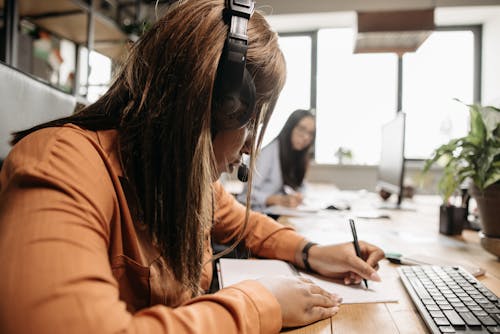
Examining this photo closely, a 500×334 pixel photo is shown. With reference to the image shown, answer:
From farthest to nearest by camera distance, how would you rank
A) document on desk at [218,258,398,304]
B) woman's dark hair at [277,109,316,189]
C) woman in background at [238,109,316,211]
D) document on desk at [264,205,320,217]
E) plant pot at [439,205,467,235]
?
woman's dark hair at [277,109,316,189]
woman in background at [238,109,316,211]
document on desk at [264,205,320,217]
plant pot at [439,205,467,235]
document on desk at [218,258,398,304]

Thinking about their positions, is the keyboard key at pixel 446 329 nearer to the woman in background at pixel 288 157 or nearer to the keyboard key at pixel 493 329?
the keyboard key at pixel 493 329

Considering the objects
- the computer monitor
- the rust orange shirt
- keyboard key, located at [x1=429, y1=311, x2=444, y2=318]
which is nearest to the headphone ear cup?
the rust orange shirt

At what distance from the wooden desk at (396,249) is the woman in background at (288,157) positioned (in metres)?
0.82

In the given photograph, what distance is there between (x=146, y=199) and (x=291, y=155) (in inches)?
89.0

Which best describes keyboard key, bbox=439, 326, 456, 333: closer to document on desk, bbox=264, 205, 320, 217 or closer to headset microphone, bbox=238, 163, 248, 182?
headset microphone, bbox=238, 163, 248, 182

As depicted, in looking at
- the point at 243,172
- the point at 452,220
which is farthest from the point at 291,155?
the point at 243,172

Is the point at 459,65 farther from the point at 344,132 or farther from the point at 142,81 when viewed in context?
the point at 142,81

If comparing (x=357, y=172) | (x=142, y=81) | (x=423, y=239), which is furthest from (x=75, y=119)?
(x=357, y=172)

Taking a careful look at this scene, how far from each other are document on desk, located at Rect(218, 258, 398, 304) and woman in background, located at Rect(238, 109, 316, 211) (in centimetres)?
157

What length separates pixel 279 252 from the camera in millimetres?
896

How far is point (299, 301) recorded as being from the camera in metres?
0.53

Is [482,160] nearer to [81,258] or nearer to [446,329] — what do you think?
[446,329]

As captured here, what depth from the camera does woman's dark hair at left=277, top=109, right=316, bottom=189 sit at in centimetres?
271

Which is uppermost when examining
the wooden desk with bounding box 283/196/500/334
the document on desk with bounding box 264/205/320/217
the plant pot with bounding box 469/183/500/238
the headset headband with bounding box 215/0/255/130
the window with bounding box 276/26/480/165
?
the window with bounding box 276/26/480/165
